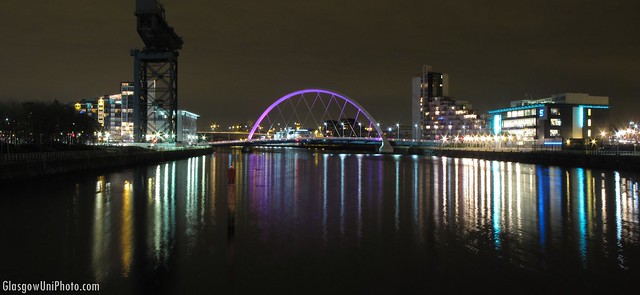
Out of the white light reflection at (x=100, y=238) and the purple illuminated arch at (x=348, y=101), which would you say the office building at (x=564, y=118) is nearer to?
the purple illuminated arch at (x=348, y=101)

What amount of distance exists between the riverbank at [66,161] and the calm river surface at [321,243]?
24.1 ft

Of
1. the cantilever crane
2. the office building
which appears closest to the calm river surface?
the cantilever crane

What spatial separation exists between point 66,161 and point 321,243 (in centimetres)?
2981

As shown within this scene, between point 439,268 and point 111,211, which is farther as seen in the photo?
point 111,211

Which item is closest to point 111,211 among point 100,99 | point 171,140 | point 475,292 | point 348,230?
point 348,230

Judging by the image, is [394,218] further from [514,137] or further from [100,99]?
[100,99]

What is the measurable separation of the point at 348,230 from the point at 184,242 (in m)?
4.52

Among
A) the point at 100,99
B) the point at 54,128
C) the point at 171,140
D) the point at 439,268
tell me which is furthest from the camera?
the point at 100,99

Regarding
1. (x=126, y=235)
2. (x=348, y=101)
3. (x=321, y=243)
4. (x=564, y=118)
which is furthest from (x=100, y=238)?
(x=564, y=118)

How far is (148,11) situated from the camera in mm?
61000

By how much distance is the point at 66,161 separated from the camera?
1394 inches

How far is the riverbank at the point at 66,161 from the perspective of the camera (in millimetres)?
27859

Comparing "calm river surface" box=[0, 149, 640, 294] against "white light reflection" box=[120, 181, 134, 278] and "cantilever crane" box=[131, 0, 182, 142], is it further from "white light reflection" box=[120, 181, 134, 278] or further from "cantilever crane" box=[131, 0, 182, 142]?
"cantilever crane" box=[131, 0, 182, 142]

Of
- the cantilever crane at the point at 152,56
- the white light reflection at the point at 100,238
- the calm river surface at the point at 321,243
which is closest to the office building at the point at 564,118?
the cantilever crane at the point at 152,56
